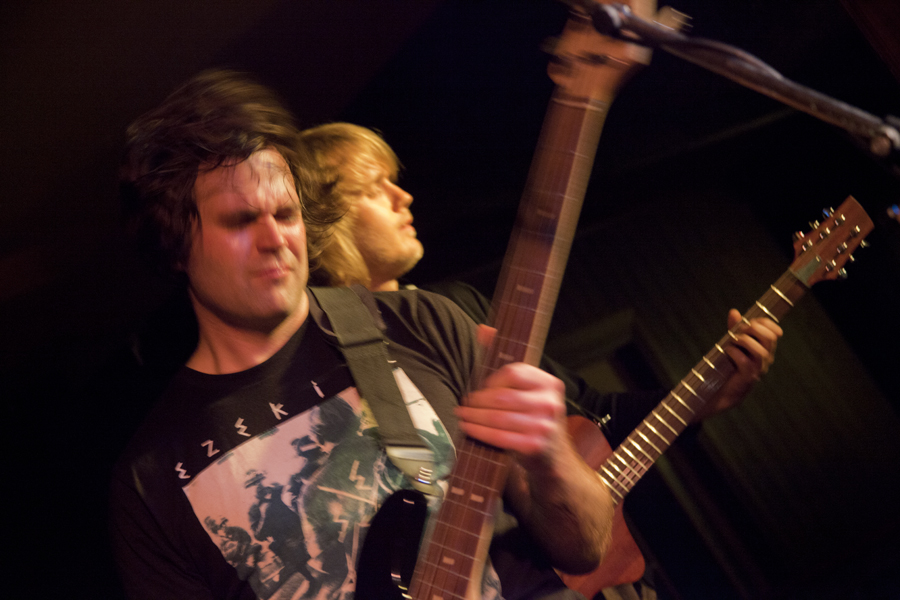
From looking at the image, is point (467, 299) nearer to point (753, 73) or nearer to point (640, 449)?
point (640, 449)

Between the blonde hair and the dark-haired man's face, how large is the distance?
1.36 ft

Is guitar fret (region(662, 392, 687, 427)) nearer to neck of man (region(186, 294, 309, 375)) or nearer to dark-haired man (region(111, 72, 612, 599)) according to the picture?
dark-haired man (region(111, 72, 612, 599))

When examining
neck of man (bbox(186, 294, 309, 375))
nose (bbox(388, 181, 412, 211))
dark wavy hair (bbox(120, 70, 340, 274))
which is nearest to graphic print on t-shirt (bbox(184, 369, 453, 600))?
neck of man (bbox(186, 294, 309, 375))

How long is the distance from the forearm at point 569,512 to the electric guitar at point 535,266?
3.5 inches

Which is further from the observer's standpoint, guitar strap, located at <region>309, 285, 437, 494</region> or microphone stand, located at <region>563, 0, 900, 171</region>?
guitar strap, located at <region>309, 285, 437, 494</region>

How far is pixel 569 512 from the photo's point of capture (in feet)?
3.10

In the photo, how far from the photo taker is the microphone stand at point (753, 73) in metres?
0.70

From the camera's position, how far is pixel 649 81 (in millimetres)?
2205

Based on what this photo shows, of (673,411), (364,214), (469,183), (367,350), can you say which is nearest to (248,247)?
(367,350)

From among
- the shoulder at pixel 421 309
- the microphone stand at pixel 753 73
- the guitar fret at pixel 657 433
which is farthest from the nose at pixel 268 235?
the guitar fret at pixel 657 433

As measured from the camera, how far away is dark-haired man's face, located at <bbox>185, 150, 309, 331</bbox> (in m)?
1.21

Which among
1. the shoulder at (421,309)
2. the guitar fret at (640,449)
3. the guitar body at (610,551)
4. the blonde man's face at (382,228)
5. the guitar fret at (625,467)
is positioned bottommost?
the guitar body at (610,551)

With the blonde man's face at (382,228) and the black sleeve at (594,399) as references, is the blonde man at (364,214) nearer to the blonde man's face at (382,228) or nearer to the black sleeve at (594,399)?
the blonde man's face at (382,228)

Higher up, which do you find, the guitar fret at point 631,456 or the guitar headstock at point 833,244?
the guitar headstock at point 833,244
